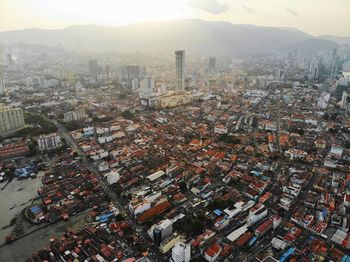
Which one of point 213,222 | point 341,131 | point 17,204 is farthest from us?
point 341,131

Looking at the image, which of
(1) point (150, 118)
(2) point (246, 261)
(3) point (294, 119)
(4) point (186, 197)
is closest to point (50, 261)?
(4) point (186, 197)

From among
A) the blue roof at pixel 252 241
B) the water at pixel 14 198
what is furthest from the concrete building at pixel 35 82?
the blue roof at pixel 252 241

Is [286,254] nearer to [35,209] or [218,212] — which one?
[218,212]

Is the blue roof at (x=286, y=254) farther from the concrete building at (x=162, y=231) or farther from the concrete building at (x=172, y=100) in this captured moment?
the concrete building at (x=172, y=100)

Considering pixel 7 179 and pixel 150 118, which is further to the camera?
pixel 150 118

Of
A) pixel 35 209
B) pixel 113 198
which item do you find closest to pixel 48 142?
pixel 35 209

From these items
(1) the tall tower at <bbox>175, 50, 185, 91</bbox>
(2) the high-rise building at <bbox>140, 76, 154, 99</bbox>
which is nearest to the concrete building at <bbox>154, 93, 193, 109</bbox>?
(2) the high-rise building at <bbox>140, 76, 154, 99</bbox>

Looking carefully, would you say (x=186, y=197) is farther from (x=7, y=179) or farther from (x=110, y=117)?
(x=110, y=117)
